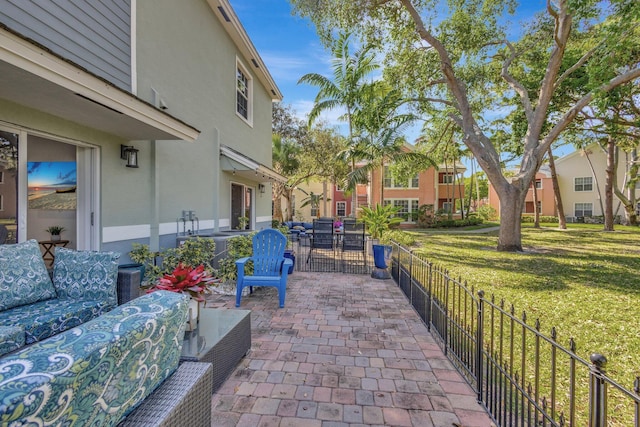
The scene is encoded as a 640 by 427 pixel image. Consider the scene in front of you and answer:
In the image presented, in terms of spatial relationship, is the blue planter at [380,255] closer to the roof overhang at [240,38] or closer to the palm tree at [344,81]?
the roof overhang at [240,38]

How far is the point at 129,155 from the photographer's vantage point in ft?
17.5

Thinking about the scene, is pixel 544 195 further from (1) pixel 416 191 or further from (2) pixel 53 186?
(2) pixel 53 186


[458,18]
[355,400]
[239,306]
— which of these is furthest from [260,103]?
[355,400]

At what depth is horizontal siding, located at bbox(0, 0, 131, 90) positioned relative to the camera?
3723 millimetres

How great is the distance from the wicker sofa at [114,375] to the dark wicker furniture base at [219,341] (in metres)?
0.77

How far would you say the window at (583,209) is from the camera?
32.4 m

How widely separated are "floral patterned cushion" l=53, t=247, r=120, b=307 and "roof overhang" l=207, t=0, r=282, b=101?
23.9 feet

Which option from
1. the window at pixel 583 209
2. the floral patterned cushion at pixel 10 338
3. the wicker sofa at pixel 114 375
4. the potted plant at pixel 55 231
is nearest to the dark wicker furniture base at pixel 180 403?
the wicker sofa at pixel 114 375

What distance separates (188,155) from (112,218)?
2.59 meters

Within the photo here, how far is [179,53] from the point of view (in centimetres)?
675

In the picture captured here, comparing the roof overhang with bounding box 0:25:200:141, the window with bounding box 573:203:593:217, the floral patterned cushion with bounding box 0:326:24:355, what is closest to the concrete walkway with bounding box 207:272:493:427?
the floral patterned cushion with bounding box 0:326:24:355

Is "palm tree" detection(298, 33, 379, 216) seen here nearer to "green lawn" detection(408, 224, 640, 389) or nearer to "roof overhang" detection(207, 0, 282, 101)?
"roof overhang" detection(207, 0, 282, 101)

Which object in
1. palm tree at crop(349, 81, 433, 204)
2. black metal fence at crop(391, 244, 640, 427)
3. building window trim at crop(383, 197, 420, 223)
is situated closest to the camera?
black metal fence at crop(391, 244, 640, 427)

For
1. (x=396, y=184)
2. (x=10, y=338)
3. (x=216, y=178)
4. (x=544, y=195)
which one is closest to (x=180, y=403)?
(x=10, y=338)
